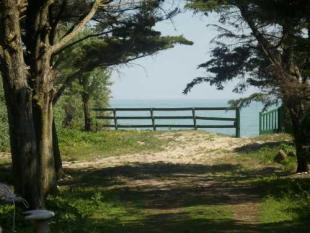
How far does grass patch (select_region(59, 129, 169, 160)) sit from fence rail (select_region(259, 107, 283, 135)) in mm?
5038

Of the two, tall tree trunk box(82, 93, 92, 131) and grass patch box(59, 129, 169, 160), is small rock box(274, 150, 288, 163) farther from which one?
tall tree trunk box(82, 93, 92, 131)

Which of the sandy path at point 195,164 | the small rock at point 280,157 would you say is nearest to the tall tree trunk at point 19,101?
the sandy path at point 195,164

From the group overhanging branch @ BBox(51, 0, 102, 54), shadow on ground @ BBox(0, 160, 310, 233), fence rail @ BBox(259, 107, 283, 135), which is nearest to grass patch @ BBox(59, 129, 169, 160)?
shadow on ground @ BBox(0, 160, 310, 233)

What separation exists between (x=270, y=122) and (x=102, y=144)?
8463 mm

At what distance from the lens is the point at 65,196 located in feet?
43.9

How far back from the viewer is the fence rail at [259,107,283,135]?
27.9m

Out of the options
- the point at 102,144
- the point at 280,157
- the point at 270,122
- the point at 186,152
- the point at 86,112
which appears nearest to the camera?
the point at 280,157

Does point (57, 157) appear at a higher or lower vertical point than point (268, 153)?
higher

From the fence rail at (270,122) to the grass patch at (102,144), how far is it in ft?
16.5

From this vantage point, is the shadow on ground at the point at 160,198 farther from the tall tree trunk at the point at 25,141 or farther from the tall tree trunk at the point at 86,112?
the tall tree trunk at the point at 86,112

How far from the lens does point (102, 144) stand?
2555 centimetres

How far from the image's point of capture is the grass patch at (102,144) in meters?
23.5

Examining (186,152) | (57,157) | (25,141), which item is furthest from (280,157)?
(25,141)

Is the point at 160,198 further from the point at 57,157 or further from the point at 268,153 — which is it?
the point at 268,153
